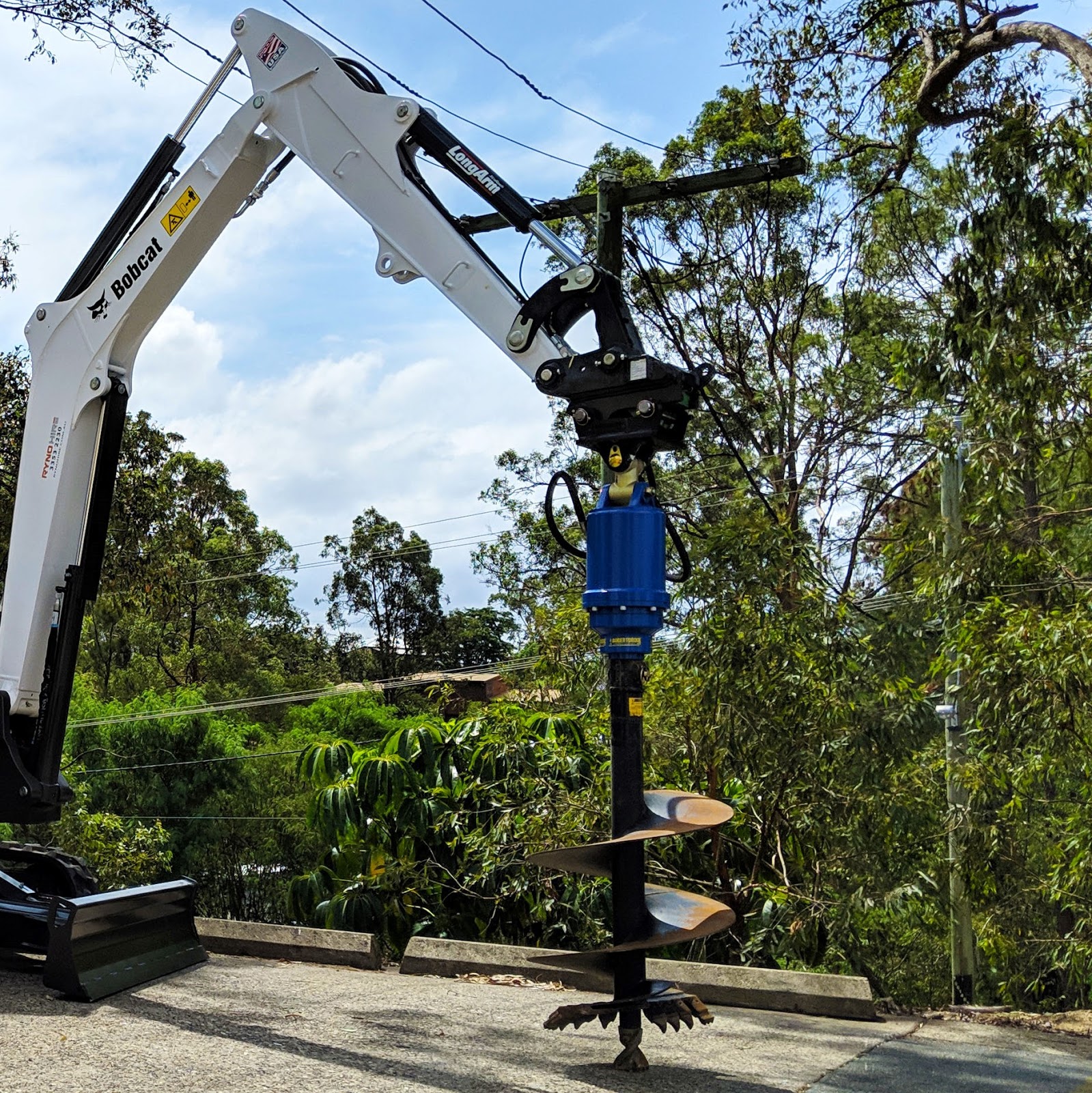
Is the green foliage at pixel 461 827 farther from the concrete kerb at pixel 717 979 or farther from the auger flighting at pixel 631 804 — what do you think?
the auger flighting at pixel 631 804

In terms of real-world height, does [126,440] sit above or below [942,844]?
above

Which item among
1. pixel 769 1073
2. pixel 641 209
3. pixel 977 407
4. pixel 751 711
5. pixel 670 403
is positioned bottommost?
pixel 769 1073

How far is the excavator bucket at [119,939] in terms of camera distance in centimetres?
588

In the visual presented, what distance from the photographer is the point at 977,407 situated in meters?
8.94

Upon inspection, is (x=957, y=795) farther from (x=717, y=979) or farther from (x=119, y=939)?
(x=119, y=939)

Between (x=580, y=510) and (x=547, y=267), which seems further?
(x=547, y=267)

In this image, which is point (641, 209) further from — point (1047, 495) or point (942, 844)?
point (942, 844)

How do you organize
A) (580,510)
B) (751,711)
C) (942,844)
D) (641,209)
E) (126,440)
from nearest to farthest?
(580,510) → (751,711) → (942,844) → (126,440) → (641,209)

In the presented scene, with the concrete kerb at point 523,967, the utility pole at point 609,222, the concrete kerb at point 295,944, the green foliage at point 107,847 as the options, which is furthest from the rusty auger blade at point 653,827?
the green foliage at point 107,847

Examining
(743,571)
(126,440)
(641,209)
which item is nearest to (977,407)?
(743,571)

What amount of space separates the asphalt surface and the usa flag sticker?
15.1 ft

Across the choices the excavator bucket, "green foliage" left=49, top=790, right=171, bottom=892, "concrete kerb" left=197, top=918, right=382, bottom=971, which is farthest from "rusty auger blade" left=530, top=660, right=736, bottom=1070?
"green foliage" left=49, top=790, right=171, bottom=892

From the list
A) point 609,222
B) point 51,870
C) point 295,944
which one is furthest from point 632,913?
point 609,222

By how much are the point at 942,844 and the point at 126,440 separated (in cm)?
859
